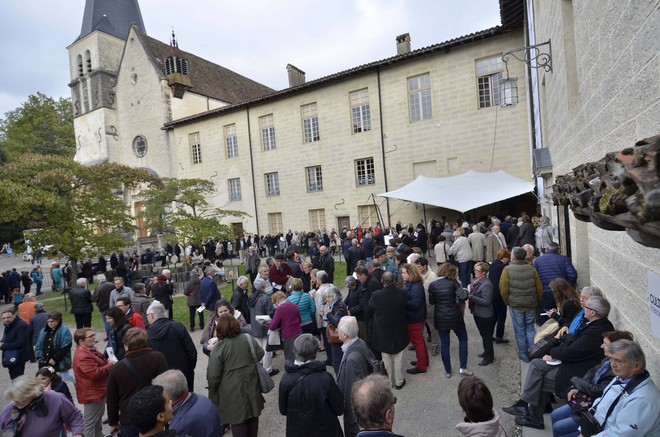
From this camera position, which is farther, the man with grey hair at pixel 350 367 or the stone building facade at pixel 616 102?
the man with grey hair at pixel 350 367

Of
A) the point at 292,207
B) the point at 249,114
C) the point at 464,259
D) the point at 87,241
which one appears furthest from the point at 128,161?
the point at 464,259

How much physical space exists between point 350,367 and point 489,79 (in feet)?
58.8

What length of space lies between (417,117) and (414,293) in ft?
53.5

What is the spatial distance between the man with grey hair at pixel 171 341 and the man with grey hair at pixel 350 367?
1973 mm

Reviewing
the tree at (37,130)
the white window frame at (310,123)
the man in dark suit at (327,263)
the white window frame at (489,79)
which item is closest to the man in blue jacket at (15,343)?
the man in dark suit at (327,263)

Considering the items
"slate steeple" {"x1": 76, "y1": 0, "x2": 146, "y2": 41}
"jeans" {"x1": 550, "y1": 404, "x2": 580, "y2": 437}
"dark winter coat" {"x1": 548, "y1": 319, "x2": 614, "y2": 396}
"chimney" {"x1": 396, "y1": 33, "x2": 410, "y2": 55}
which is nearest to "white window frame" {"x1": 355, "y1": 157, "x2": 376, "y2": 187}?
"chimney" {"x1": 396, "y1": 33, "x2": 410, "y2": 55}

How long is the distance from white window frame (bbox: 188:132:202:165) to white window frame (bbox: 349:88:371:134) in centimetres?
1257

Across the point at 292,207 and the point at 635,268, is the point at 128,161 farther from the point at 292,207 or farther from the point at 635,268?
the point at 635,268

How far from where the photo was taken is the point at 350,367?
382 centimetres

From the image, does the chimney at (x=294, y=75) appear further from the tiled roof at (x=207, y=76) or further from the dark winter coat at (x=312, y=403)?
the dark winter coat at (x=312, y=403)

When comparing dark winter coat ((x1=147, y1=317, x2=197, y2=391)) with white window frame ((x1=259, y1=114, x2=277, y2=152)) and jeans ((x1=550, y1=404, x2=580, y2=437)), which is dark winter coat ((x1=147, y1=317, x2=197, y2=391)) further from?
white window frame ((x1=259, y1=114, x2=277, y2=152))

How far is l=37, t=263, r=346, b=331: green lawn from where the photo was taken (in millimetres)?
11164

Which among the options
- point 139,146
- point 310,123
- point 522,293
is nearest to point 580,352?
point 522,293

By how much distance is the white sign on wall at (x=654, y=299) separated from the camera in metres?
2.71
